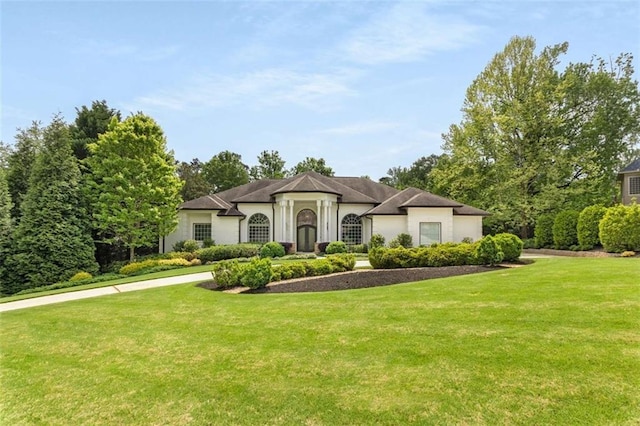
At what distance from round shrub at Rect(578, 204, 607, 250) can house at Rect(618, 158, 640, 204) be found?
1352 cm

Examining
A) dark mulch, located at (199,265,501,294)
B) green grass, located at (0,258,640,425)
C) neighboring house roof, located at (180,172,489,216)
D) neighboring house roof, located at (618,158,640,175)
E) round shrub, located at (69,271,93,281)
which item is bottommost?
round shrub, located at (69,271,93,281)

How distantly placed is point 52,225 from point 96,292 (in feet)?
37.3

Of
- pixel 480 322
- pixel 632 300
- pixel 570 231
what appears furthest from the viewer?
pixel 570 231

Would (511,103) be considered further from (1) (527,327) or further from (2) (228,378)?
(2) (228,378)

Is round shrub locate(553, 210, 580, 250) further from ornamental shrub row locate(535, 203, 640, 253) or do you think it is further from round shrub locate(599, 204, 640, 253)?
round shrub locate(599, 204, 640, 253)

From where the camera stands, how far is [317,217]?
29328mm

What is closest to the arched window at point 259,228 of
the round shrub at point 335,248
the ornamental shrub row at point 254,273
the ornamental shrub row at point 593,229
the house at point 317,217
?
the house at point 317,217

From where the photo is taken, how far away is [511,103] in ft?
101

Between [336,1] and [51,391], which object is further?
[336,1]

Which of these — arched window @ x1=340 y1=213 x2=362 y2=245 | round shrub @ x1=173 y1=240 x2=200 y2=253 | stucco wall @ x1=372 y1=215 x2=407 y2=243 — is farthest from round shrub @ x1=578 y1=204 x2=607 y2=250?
Answer: round shrub @ x1=173 y1=240 x2=200 y2=253

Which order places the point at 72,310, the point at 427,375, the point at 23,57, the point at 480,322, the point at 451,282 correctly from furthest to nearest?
the point at 451,282 → the point at 72,310 → the point at 480,322 → the point at 23,57 → the point at 427,375

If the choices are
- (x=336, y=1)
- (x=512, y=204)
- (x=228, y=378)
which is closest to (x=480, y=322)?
(x=228, y=378)

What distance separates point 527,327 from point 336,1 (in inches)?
264

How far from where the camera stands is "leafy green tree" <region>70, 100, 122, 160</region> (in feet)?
86.6
